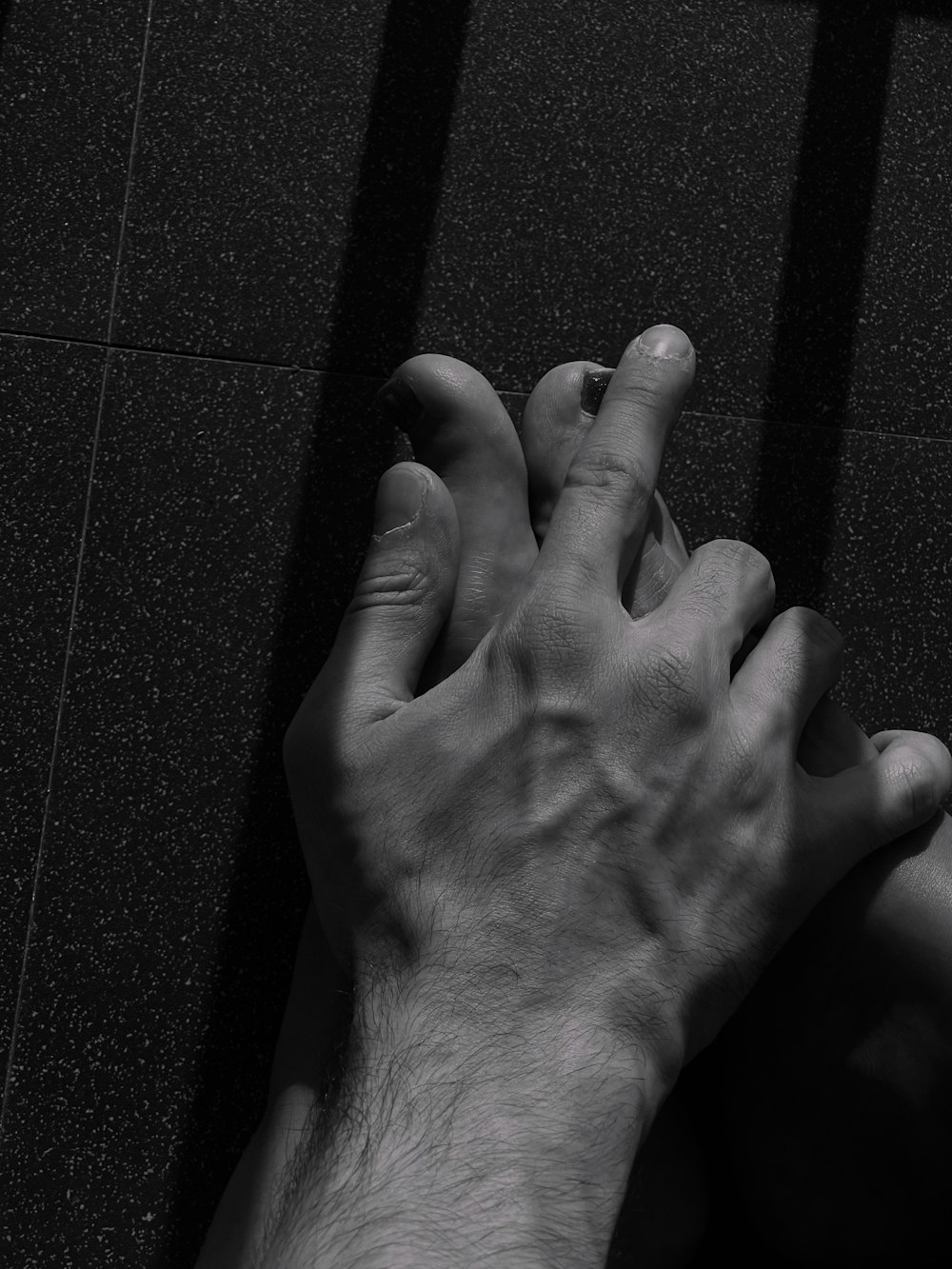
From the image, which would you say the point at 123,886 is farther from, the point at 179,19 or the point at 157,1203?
the point at 179,19

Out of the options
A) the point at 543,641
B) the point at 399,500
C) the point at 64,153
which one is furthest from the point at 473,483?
the point at 64,153

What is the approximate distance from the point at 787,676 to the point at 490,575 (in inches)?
10.4

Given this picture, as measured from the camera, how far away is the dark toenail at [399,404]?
38.6 inches

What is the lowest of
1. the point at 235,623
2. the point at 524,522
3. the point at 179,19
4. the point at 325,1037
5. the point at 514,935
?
the point at 325,1037

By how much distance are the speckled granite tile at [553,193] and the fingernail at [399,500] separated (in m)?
0.19

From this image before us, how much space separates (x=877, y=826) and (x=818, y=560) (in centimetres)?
32

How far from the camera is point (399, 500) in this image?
937mm

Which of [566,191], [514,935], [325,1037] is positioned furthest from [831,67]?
[325,1037]

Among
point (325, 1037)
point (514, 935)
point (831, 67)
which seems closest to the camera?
point (514, 935)

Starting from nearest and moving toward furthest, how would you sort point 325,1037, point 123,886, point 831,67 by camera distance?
1. point 325,1037
2. point 123,886
3. point 831,67

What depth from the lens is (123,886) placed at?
3.34ft

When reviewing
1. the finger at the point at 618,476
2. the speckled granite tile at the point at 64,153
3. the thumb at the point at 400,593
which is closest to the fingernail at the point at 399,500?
the thumb at the point at 400,593

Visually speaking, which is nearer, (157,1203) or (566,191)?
(157,1203)

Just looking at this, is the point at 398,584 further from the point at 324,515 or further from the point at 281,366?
the point at 281,366
